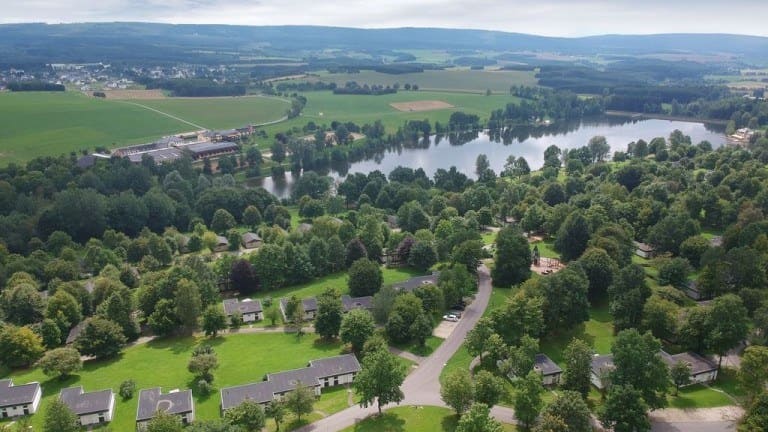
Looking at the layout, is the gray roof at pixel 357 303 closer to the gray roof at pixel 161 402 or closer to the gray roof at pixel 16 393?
the gray roof at pixel 161 402

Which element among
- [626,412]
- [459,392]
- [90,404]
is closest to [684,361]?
[626,412]

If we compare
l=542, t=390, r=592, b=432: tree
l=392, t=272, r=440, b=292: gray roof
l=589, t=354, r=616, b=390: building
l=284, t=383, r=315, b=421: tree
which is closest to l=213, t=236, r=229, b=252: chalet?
l=392, t=272, r=440, b=292: gray roof

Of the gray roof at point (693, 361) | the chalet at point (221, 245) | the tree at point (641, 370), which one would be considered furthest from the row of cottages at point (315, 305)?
the gray roof at point (693, 361)

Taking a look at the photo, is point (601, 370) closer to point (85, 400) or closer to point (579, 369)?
point (579, 369)

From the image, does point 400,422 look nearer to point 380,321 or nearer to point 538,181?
point 380,321

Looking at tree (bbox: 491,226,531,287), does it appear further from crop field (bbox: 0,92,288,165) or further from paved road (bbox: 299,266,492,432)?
crop field (bbox: 0,92,288,165)
